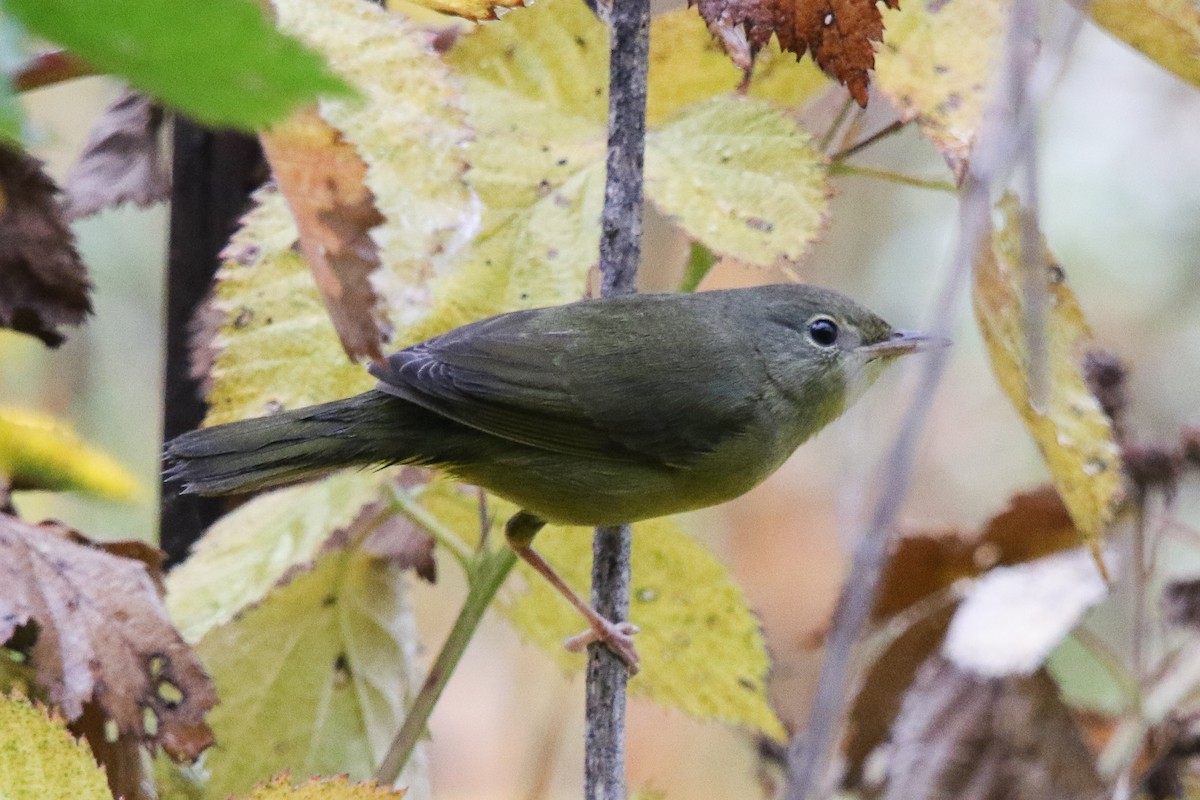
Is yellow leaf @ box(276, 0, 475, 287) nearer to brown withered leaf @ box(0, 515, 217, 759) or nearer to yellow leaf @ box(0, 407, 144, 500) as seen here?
brown withered leaf @ box(0, 515, 217, 759)

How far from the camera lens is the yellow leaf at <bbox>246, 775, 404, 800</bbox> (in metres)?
1.37

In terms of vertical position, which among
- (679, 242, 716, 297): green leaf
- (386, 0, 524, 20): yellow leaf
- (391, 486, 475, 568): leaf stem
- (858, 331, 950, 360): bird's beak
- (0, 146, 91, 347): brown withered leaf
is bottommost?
(391, 486, 475, 568): leaf stem

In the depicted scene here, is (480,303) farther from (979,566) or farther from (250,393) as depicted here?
(979,566)

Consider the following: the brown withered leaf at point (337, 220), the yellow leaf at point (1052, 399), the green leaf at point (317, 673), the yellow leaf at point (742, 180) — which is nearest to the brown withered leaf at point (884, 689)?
the yellow leaf at point (1052, 399)

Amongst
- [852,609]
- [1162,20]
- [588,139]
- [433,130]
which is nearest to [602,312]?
[588,139]

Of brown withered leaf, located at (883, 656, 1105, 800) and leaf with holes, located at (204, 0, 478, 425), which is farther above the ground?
leaf with holes, located at (204, 0, 478, 425)

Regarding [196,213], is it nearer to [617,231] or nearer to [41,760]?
[617,231]

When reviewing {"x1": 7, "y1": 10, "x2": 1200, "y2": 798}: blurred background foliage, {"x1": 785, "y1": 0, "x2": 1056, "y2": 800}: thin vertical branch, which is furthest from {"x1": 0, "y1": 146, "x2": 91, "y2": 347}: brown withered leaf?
{"x1": 7, "y1": 10, "x2": 1200, "y2": 798}: blurred background foliage

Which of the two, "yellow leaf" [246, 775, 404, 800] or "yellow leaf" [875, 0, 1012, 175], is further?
"yellow leaf" [875, 0, 1012, 175]

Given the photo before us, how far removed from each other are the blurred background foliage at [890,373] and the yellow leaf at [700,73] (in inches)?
120

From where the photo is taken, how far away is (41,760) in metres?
1.30

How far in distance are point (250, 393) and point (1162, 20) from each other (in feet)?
4.73

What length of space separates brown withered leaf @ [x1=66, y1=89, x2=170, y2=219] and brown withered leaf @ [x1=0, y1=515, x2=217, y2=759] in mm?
626

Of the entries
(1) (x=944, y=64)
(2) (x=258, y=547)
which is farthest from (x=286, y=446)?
(1) (x=944, y=64)
